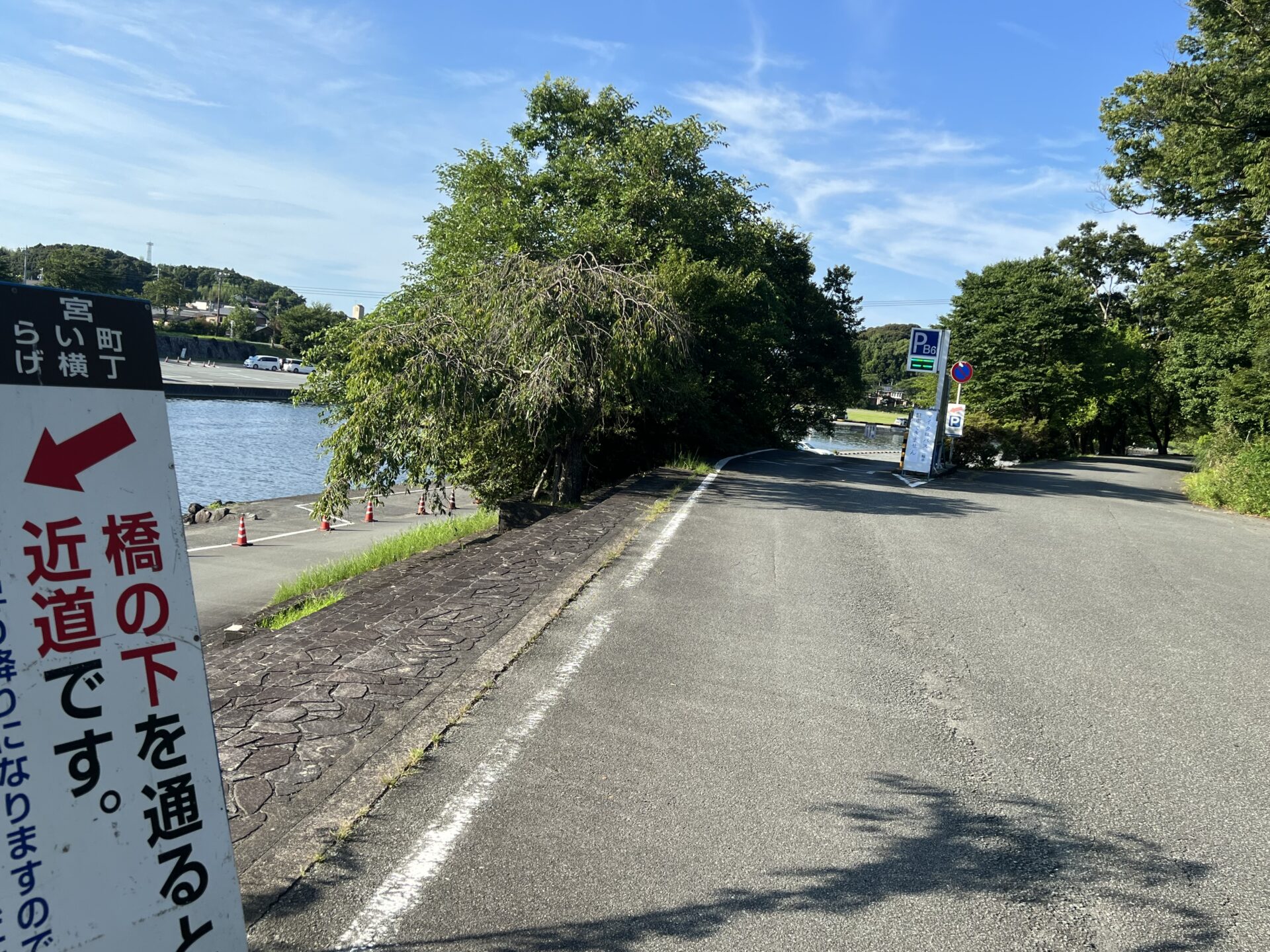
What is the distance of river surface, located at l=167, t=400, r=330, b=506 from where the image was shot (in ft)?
116

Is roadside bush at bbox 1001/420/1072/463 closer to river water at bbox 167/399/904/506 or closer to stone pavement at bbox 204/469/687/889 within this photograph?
river water at bbox 167/399/904/506

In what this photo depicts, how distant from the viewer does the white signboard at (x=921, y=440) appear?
814 inches

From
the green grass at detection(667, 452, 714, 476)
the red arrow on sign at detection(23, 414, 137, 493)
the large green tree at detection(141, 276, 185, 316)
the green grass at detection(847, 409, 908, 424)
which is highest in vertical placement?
the large green tree at detection(141, 276, 185, 316)

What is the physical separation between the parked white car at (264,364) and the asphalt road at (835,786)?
100928 millimetres

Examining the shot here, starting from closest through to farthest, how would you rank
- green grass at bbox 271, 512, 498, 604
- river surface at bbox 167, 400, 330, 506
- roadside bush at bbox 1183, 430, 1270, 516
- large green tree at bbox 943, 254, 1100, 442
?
green grass at bbox 271, 512, 498, 604 → roadside bush at bbox 1183, 430, 1270, 516 → river surface at bbox 167, 400, 330, 506 → large green tree at bbox 943, 254, 1100, 442

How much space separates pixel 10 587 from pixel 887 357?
137m

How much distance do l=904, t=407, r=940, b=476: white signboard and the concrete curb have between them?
16307 millimetres

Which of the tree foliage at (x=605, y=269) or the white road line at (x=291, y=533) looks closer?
the tree foliage at (x=605, y=269)

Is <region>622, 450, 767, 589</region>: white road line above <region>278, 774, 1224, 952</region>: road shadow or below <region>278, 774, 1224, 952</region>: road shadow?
above

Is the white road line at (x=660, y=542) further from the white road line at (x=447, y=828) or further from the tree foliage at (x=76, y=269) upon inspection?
the tree foliage at (x=76, y=269)

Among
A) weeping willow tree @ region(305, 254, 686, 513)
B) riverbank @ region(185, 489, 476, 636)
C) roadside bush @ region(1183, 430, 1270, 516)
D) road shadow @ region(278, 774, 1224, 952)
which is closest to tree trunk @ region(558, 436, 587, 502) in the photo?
weeping willow tree @ region(305, 254, 686, 513)

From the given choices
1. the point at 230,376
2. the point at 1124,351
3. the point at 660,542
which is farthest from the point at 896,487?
the point at 230,376

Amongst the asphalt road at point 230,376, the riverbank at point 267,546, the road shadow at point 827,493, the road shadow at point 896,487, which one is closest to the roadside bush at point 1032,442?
the road shadow at point 896,487

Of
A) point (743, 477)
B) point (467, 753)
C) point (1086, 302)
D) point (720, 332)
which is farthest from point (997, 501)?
point (1086, 302)
